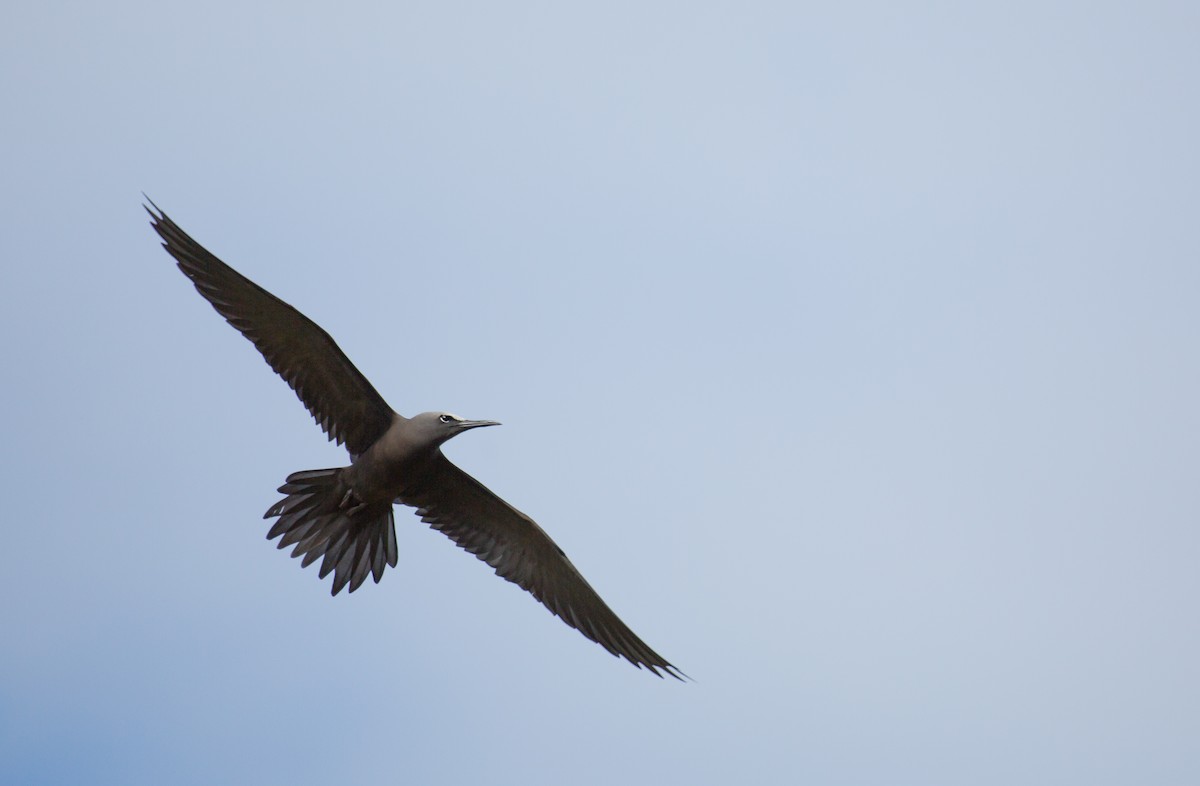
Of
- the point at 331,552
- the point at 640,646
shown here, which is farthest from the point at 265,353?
the point at 640,646

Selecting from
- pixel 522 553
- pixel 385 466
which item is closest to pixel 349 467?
pixel 385 466

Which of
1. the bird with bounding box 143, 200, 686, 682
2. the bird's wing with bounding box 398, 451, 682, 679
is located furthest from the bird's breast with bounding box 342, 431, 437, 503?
Answer: the bird's wing with bounding box 398, 451, 682, 679

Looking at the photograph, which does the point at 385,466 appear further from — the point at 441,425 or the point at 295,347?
the point at 295,347

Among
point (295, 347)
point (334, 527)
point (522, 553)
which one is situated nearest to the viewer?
point (295, 347)

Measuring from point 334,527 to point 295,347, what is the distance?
169 cm

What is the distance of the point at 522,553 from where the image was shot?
17094 millimetres

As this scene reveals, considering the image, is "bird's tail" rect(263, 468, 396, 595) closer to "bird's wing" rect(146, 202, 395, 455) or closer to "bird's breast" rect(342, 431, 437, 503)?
"bird's breast" rect(342, 431, 437, 503)

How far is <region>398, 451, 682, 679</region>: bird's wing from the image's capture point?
16.7m

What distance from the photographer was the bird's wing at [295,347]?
50.0 ft

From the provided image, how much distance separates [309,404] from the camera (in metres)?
15.9

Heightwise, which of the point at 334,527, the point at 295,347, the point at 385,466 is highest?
the point at 295,347

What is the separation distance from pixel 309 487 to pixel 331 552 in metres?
0.68

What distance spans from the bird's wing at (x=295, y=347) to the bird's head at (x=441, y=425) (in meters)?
0.43

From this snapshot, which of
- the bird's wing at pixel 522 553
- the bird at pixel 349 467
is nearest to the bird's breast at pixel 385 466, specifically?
the bird at pixel 349 467
